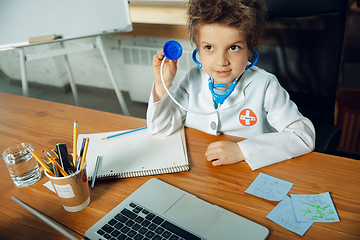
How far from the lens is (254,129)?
3.20 feet

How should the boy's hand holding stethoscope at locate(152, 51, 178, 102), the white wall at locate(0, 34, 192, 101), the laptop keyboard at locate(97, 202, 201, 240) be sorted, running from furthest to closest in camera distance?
the white wall at locate(0, 34, 192, 101) → the boy's hand holding stethoscope at locate(152, 51, 178, 102) → the laptop keyboard at locate(97, 202, 201, 240)

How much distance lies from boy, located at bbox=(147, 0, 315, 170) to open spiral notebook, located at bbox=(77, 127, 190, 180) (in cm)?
5

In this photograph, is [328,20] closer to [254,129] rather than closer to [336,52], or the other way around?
[336,52]

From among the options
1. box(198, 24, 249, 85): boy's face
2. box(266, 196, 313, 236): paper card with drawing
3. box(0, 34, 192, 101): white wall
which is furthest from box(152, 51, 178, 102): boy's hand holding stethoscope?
box(0, 34, 192, 101): white wall

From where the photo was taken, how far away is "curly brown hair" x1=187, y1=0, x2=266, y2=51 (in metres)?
0.75

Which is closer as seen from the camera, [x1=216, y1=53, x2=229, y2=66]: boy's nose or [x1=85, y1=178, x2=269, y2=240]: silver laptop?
[x1=85, y1=178, x2=269, y2=240]: silver laptop

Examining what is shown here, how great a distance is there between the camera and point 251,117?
3.13ft

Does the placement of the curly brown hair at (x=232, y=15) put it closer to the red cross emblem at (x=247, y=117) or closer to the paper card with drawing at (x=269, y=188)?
the red cross emblem at (x=247, y=117)

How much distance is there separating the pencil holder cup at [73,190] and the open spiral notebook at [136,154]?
10 cm

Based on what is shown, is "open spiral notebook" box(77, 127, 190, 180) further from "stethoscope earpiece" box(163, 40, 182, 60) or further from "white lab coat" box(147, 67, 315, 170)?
"stethoscope earpiece" box(163, 40, 182, 60)

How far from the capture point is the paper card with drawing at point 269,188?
0.66 m

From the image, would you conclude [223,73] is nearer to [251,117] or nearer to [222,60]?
[222,60]

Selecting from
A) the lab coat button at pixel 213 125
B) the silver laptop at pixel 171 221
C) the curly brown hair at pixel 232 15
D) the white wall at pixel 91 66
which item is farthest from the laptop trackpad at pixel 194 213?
the white wall at pixel 91 66

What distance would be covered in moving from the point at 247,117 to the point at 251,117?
1cm
